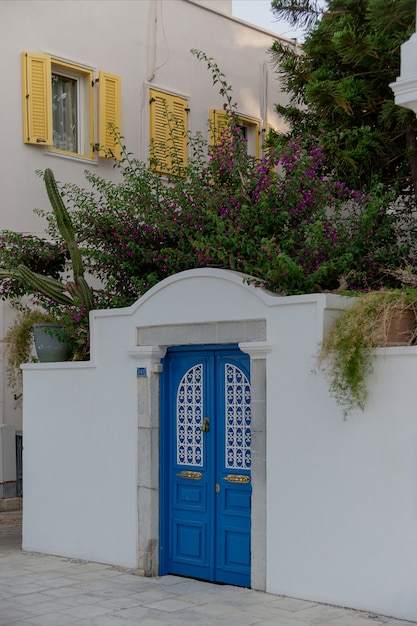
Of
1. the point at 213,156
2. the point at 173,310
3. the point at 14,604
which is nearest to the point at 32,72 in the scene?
the point at 213,156

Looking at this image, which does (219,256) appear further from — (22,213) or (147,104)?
(147,104)

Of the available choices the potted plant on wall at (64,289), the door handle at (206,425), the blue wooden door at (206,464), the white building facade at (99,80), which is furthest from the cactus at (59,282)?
the door handle at (206,425)

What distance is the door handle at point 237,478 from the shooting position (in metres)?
8.27

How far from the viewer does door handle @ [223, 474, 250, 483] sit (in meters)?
8.27

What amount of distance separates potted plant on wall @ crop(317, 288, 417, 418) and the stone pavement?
162 centimetres

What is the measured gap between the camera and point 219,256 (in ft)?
28.3

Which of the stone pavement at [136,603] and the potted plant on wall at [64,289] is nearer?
the stone pavement at [136,603]

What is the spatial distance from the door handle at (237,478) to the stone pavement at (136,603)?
3.08 ft

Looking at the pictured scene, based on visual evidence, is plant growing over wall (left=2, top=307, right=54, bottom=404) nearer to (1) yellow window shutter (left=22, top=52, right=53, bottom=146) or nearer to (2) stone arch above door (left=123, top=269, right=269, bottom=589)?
(2) stone arch above door (left=123, top=269, right=269, bottom=589)

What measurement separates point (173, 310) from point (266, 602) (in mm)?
2831

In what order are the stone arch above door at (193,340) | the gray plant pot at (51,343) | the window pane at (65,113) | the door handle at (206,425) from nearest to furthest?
the stone arch above door at (193,340), the door handle at (206,425), the gray plant pot at (51,343), the window pane at (65,113)

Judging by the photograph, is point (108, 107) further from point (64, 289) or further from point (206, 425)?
point (206, 425)

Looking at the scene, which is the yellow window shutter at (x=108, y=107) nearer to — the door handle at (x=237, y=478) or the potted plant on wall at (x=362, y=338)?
the door handle at (x=237, y=478)

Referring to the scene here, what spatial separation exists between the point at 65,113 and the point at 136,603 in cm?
827
